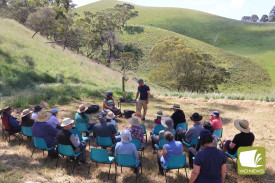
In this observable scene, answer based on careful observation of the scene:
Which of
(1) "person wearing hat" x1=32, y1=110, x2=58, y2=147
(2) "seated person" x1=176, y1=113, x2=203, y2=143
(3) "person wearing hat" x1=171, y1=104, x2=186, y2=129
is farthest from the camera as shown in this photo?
(3) "person wearing hat" x1=171, y1=104, x2=186, y2=129

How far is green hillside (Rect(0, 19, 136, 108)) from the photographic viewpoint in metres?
12.9

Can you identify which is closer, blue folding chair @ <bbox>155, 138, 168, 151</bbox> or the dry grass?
the dry grass

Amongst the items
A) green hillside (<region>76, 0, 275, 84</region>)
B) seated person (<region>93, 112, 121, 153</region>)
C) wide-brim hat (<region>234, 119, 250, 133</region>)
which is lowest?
seated person (<region>93, 112, 121, 153</region>)

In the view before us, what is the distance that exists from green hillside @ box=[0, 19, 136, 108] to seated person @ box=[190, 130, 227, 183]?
9995 millimetres

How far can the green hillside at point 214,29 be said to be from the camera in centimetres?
6804

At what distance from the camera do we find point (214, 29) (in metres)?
84.2

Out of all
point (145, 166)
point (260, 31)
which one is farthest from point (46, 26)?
point (260, 31)

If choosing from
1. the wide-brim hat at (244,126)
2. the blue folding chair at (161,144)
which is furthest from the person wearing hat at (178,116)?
the wide-brim hat at (244,126)

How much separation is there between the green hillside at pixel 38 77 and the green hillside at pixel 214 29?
174 feet

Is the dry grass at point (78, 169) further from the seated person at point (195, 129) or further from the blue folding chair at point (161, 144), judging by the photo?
the seated person at point (195, 129)

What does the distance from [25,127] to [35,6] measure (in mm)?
49282

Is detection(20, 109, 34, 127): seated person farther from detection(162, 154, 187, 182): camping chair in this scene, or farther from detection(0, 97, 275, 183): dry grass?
detection(162, 154, 187, 182): camping chair

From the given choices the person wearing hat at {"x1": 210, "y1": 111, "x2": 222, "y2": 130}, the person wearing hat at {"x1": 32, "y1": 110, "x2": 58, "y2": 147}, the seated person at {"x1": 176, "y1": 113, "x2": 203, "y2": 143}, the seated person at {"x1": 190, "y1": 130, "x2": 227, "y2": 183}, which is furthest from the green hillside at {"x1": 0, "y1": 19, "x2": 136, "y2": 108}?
the seated person at {"x1": 190, "y1": 130, "x2": 227, "y2": 183}

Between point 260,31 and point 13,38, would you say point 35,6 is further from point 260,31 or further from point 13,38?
point 260,31
